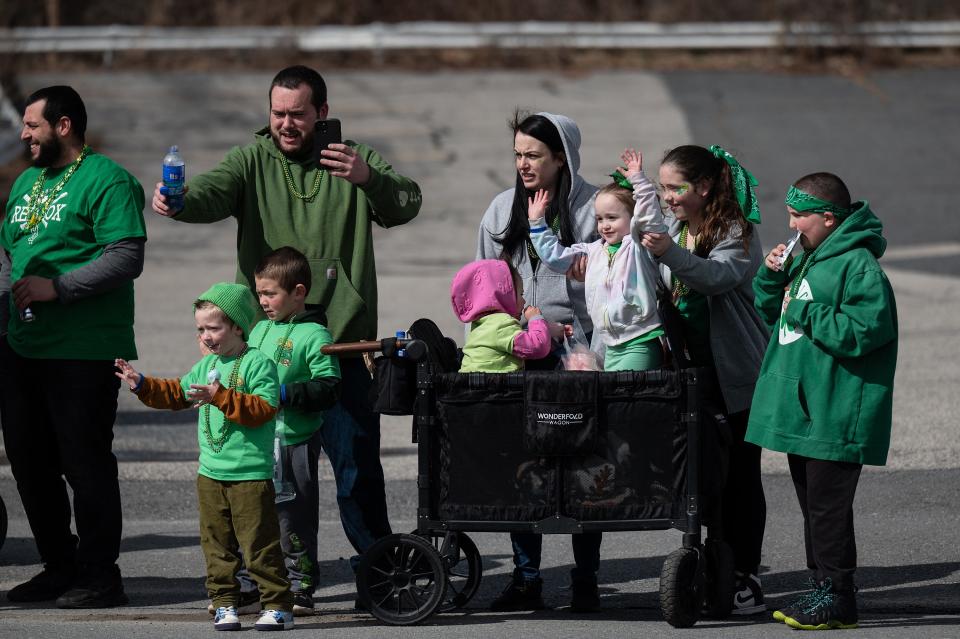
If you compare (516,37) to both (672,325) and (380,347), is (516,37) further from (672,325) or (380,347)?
(380,347)

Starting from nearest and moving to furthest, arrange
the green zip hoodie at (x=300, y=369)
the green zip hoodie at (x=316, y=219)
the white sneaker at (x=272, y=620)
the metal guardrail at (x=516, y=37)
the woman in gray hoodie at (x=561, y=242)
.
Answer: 1. the white sneaker at (x=272, y=620)
2. the green zip hoodie at (x=300, y=369)
3. the woman in gray hoodie at (x=561, y=242)
4. the green zip hoodie at (x=316, y=219)
5. the metal guardrail at (x=516, y=37)

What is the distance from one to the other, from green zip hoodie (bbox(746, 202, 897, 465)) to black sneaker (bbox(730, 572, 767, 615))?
670mm

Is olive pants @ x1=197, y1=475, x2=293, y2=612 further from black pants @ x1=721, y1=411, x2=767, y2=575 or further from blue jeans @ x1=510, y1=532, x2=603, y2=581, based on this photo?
black pants @ x1=721, y1=411, x2=767, y2=575

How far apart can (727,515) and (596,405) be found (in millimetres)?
881

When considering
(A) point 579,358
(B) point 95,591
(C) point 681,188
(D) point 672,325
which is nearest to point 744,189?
(C) point 681,188

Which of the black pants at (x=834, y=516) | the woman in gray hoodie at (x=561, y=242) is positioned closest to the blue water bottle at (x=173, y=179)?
the woman in gray hoodie at (x=561, y=242)

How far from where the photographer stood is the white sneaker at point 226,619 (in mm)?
5574

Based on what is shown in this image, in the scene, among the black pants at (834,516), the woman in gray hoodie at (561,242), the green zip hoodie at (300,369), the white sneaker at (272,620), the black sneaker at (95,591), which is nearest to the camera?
the black pants at (834,516)

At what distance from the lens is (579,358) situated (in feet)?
19.4

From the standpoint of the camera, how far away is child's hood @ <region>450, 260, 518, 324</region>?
226 inches

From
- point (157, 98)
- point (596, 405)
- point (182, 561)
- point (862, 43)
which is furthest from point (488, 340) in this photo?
point (862, 43)

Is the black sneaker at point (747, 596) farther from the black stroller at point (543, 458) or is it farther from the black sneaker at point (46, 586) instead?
the black sneaker at point (46, 586)

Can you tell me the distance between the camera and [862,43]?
24.2 m

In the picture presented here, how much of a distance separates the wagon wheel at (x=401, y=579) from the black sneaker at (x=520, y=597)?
0.41 metres
